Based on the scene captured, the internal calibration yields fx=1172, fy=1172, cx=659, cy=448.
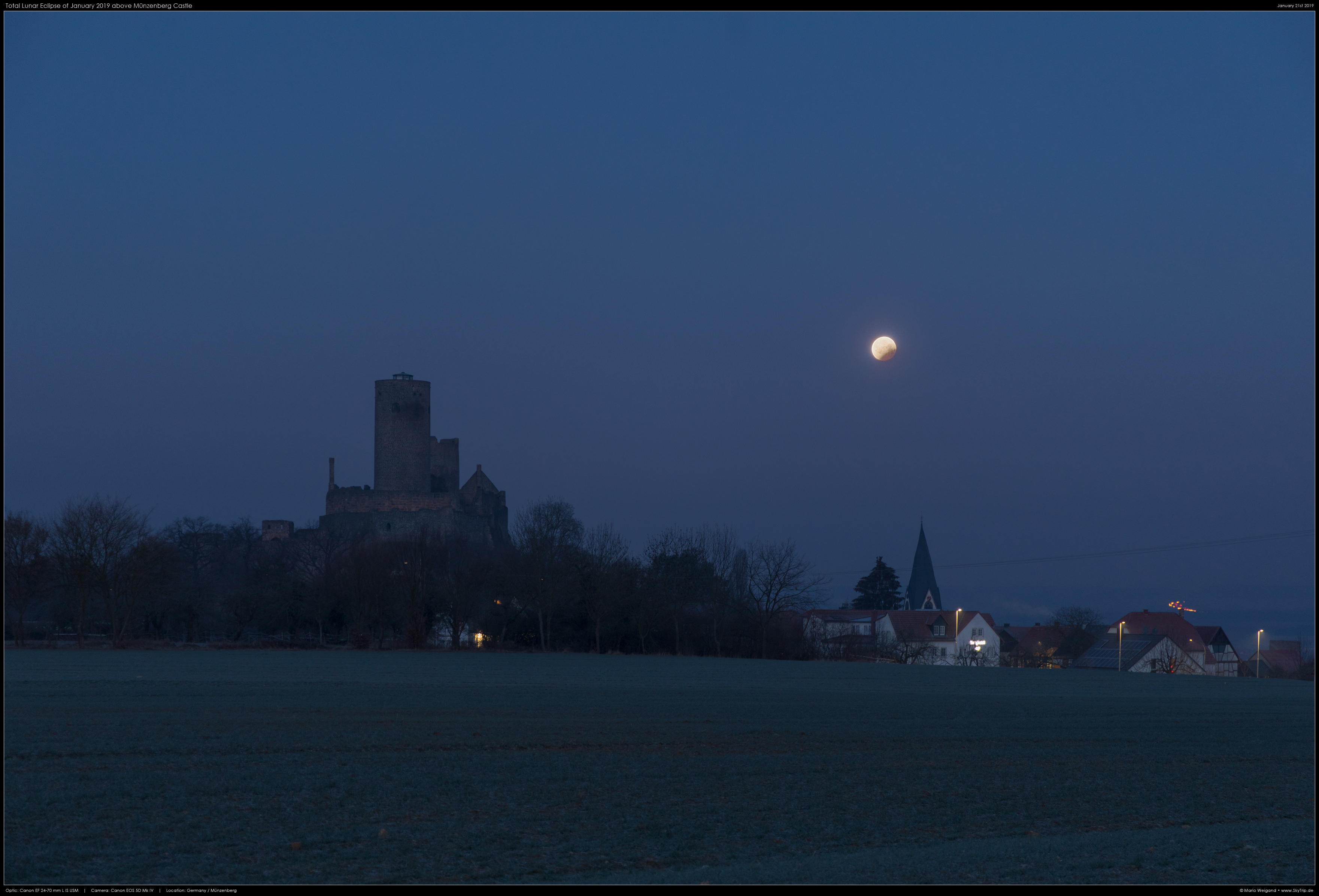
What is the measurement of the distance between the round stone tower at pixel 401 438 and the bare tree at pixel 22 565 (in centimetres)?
4172

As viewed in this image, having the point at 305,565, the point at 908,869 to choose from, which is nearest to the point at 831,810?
the point at 908,869

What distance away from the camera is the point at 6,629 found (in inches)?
2324

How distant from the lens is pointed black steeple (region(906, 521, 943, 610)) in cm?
15588

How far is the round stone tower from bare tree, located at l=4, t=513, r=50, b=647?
41.7 m

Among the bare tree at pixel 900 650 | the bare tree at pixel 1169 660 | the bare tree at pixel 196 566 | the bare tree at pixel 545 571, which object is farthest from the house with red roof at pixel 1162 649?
the bare tree at pixel 196 566

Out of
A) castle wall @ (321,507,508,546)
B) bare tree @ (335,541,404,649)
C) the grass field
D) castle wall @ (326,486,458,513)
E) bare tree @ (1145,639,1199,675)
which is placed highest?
castle wall @ (326,486,458,513)

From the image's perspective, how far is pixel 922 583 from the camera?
516 ft

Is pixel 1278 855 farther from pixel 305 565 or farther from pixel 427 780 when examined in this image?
pixel 305 565

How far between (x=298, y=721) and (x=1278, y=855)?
14014 mm

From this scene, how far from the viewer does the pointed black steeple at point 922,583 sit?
156m

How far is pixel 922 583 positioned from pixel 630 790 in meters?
150

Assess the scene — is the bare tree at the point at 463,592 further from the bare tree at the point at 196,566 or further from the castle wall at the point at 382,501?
the castle wall at the point at 382,501

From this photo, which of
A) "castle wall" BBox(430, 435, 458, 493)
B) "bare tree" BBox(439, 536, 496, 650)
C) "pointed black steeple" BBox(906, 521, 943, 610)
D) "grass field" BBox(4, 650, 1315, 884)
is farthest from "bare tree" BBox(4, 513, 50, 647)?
"pointed black steeple" BBox(906, 521, 943, 610)

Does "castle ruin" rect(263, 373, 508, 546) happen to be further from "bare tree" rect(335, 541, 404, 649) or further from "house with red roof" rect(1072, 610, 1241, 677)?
"house with red roof" rect(1072, 610, 1241, 677)
